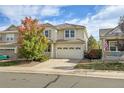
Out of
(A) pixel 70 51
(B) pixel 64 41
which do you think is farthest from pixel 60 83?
(B) pixel 64 41

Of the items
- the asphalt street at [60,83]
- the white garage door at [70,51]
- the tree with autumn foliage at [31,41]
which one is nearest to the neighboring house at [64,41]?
the white garage door at [70,51]

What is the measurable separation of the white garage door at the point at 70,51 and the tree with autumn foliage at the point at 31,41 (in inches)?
286

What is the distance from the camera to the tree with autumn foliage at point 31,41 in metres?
26.9

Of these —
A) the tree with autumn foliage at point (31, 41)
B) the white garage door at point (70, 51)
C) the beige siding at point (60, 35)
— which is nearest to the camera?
the tree with autumn foliage at point (31, 41)

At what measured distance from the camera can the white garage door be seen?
34.8 m

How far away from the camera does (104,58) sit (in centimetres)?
2823

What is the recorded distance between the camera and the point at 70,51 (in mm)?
35250

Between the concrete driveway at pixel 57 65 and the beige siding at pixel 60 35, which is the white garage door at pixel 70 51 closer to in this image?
the beige siding at pixel 60 35

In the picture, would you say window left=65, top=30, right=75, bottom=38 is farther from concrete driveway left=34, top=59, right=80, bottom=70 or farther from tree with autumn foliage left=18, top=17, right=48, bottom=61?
concrete driveway left=34, top=59, right=80, bottom=70

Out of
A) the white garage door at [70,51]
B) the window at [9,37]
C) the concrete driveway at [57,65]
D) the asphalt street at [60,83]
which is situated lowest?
the asphalt street at [60,83]

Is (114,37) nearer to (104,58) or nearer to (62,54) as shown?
(104,58)
